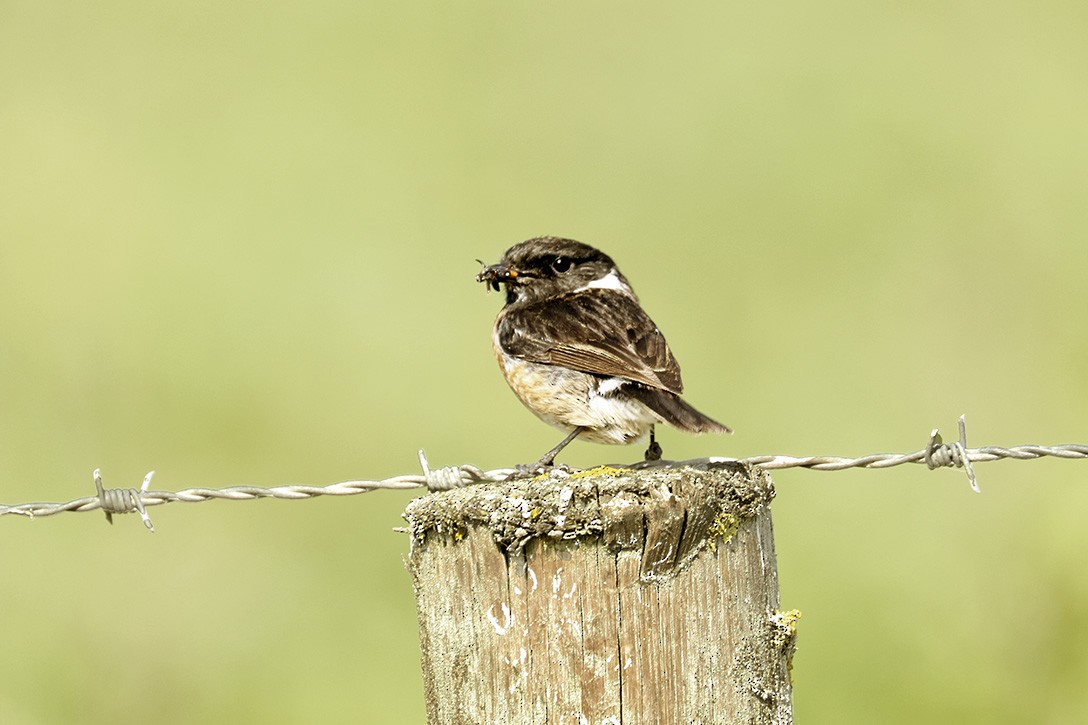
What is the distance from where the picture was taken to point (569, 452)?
9852 millimetres

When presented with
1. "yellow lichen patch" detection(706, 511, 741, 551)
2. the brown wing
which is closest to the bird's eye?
the brown wing

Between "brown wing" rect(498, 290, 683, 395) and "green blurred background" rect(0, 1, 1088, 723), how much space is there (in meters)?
2.68

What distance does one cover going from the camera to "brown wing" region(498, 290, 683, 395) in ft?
16.5

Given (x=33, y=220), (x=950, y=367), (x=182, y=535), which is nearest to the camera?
(x=182, y=535)

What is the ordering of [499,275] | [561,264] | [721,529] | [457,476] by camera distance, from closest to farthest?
[721,529]
[457,476]
[499,275]
[561,264]

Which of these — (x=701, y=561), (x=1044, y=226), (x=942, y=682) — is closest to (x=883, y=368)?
(x=1044, y=226)

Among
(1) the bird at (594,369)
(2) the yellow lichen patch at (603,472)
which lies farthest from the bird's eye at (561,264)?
(2) the yellow lichen patch at (603,472)

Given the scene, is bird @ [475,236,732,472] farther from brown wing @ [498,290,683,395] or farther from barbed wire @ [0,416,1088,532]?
barbed wire @ [0,416,1088,532]

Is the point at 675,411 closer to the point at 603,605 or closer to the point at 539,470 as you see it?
the point at 539,470

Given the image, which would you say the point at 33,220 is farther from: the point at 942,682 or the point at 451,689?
the point at 451,689

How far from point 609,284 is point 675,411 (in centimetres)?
155

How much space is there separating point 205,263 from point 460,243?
7.05ft

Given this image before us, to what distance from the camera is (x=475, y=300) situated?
1112 centimetres

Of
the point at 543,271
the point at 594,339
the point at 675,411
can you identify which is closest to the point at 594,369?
the point at 594,339
